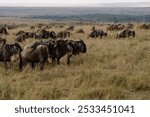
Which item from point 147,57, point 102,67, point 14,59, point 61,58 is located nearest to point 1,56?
point 14,59

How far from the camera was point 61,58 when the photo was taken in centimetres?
1466

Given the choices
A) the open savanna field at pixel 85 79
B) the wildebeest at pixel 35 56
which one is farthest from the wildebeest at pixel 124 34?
the wildebeest at pixel 35 56

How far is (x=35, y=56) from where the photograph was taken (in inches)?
511

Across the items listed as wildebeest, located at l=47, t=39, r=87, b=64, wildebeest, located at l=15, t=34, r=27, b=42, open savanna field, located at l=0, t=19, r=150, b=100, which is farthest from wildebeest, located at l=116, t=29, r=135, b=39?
wildebeest, located at l=47, t=39, r=87, b=64

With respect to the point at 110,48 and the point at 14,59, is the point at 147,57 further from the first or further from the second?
the point at 14,59

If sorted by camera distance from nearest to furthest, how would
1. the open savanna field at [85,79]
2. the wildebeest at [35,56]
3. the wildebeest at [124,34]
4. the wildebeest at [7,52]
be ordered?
the open savanna field at [85,79]
the wildebeest at [35,56]
the wildebeest at [7,52]
the wildebeest at [124,34]

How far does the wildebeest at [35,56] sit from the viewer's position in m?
12.9

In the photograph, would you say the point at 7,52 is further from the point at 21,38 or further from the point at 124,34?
the point at 124,34

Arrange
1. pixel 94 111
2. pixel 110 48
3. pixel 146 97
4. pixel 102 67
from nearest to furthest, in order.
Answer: pixel 94 111 < pixel 146 97 < pixel 102 67 < pixel 110 48

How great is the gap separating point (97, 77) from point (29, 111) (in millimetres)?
3793

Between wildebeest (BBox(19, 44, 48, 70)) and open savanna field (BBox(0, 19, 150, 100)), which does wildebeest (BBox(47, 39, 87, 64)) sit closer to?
open savanna field (BBox(0, 19, 150, 100))

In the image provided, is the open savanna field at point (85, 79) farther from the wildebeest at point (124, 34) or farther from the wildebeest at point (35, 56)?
the wildebeest at point (124, 34)

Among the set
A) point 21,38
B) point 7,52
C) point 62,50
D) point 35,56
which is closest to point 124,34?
point 21,38

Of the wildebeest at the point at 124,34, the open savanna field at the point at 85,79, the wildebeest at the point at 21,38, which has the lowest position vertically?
the wildebeest at the point at 21,38
